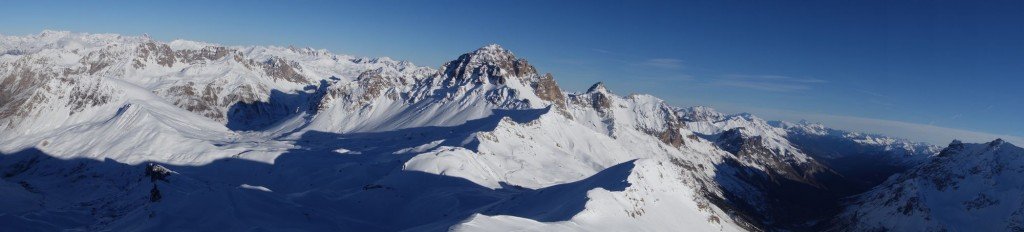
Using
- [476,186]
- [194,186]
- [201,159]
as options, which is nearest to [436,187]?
[476,186]

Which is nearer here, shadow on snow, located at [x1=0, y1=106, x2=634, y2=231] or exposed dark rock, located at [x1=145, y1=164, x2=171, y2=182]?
shadow on snow, located at [x1=0, y1=106, x2=634, y2=231]

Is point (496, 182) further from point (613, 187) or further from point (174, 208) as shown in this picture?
point (174, 208)

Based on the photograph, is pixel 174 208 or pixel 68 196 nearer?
pixel 174 208

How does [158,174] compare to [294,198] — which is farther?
[158,174]

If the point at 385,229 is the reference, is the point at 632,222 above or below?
above

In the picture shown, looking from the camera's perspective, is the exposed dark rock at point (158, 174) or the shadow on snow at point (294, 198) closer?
the shadow on snow at point (294, 198)

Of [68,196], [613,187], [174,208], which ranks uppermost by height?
[613,187]

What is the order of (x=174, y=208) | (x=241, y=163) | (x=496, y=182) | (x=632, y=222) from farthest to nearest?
1. (x=241, y=163)
2. (x=496, y=182)
3. (x=174, y=208)
4. (x=632, y=222)

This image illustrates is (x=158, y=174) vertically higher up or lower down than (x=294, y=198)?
higher up

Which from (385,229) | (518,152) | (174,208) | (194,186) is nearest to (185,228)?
(174,208)

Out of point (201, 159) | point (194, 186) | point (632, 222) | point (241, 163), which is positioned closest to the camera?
point (632, 222)

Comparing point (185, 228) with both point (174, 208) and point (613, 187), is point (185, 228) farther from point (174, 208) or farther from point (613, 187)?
point (613, 187)
